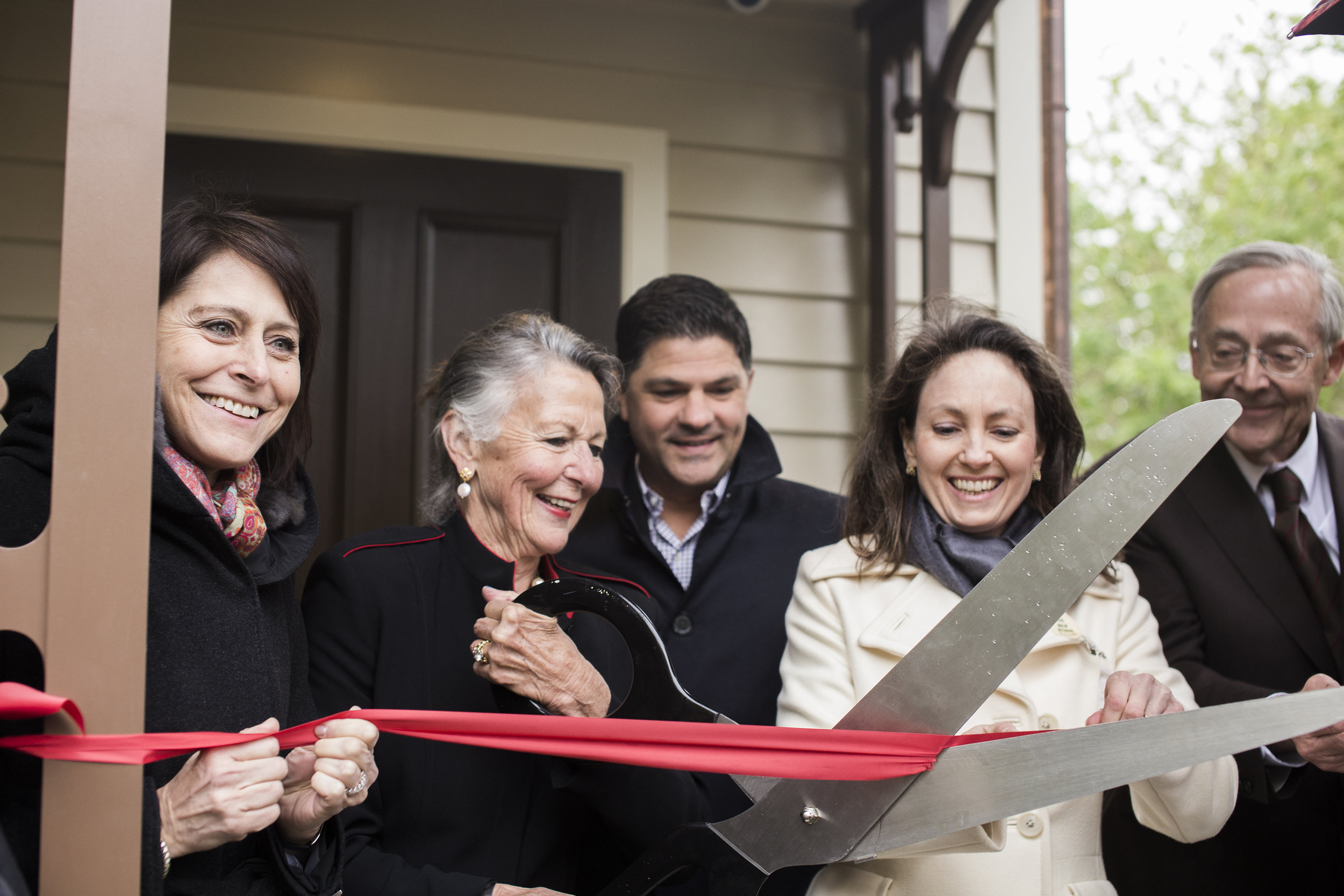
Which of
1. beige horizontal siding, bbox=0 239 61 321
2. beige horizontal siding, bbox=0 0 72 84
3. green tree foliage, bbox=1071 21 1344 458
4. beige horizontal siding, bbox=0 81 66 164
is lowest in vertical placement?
beige horizontal siding, bbox=0 239 61 321

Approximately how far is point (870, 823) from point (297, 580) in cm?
246

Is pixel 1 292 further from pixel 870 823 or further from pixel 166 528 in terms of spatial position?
pixel 870 823

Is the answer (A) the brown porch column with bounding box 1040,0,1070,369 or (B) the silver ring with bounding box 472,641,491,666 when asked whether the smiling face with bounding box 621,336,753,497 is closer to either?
(B) the silver ring with bounding box 472,641,491,666

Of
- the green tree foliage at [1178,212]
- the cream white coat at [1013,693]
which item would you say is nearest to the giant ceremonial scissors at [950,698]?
the cream white coat at [1013,693]

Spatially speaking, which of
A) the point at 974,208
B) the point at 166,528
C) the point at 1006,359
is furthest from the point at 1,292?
the point at 974,208

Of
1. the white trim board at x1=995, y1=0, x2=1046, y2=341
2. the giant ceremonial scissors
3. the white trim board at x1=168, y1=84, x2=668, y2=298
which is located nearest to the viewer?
the giant ceremonial scissors

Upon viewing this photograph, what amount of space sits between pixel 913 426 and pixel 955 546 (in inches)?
11.6

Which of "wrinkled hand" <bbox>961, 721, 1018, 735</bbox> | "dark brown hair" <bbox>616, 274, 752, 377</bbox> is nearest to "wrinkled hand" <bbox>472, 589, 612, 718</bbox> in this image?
"wrinkled hand" <bbox>961, 721, 1018, 735</bbox>

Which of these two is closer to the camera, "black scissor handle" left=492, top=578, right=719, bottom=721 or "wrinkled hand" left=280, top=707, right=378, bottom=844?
"wrinkled hand" left=280, top=707, right=378, bottom=844

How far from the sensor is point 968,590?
6.77ft

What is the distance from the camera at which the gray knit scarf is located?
80.6 inches

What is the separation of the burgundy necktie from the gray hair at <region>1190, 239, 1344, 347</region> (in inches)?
15.8

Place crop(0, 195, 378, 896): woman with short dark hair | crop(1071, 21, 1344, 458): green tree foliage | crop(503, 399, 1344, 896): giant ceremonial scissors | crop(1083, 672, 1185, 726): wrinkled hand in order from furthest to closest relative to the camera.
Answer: crop(1071, 21, 1344, 458): green tree foliage < crop(1083, 672, 1185, 726): wrinkled hand < crop(503, 399, 1344, 896): giant ceremonial scissors < crop(0, 195, 378, 896): woman with short dark hair

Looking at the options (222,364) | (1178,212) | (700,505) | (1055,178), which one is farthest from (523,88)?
(1178,212)
